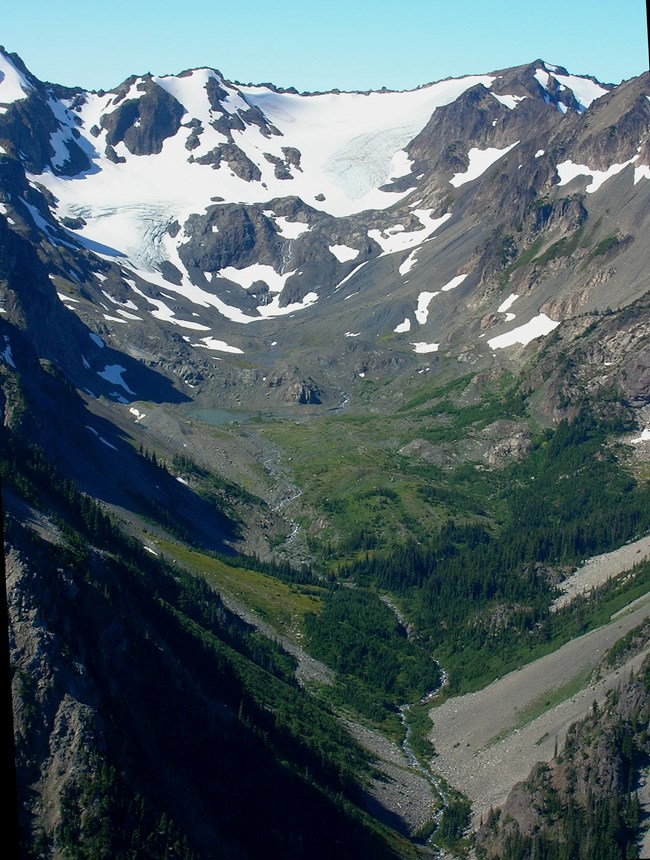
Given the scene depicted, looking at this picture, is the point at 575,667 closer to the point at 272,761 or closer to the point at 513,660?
the point at 513,660

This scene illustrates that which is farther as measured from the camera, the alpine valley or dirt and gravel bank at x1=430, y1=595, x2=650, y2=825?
dirt and gravel bank at x1=430, y1=595, x2=650, y2=825

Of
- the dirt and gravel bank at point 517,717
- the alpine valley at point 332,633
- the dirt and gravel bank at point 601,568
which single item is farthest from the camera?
the dirt and gravel bank at point 601,568

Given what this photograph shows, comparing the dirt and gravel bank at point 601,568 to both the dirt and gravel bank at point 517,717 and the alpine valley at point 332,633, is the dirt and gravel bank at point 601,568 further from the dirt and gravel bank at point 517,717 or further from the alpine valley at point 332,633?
A: the dirt and gravel bank at point 517,717

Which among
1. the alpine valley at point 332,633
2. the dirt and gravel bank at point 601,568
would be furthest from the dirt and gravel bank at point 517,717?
the dirt and gravel bank at point 601,568

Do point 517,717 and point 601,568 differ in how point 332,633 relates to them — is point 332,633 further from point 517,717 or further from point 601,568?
point 601,568

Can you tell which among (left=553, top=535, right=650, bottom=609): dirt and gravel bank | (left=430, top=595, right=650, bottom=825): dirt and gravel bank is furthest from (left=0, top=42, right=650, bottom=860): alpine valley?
(left=553, top=535, right=650, bottom=609): dirt and gravel bank

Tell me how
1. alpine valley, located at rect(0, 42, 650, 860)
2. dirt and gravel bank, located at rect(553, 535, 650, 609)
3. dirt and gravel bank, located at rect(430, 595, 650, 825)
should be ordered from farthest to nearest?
1. dirt and gravel bank, located at rect(553, 535, 650, 609)
2. dirt and gravel bank, located at rect(430, 595, 650, 825)
3. alpine valley, located at rect(0, 42, 650, 860)

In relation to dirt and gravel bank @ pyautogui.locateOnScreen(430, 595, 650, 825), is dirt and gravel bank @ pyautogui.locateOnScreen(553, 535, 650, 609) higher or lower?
higher

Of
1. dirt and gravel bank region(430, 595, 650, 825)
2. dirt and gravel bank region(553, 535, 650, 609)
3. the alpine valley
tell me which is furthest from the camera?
dirt and gravel bank region(553, 535, 650, 609)

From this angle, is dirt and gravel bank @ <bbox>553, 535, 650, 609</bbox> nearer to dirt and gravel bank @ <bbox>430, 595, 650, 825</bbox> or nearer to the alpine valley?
the alpine valley

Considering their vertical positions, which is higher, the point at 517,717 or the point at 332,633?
the point at 332,633

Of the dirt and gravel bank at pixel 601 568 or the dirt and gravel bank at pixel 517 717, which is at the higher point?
the dirt and gravel bank at pixel 601 568

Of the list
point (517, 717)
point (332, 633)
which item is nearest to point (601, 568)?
point (332, 633)
